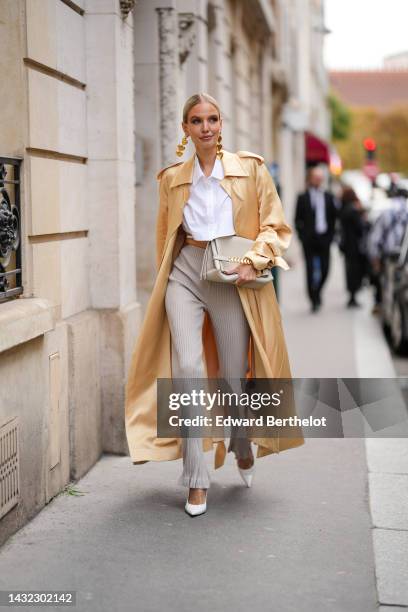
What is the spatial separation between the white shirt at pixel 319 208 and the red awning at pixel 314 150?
20.1 metres

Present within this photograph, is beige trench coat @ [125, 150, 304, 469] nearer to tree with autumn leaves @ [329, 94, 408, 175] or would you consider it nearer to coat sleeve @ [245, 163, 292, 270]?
coat sleeve @ [245, 163, 292, 270]

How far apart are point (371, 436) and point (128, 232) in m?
2.09

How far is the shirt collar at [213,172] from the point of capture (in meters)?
5.48

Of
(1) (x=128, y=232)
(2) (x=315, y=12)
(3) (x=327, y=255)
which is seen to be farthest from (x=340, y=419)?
(2) (x=315, y=12)

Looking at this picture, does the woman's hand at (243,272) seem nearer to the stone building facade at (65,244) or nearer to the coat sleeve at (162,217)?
the coat sleeve at (162,217)

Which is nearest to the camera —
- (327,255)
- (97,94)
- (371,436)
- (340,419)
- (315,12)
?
(97,94)

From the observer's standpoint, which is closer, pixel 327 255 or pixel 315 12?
pixel 327 255

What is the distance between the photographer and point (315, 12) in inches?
1864

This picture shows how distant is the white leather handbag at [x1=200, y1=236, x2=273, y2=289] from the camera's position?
533cm

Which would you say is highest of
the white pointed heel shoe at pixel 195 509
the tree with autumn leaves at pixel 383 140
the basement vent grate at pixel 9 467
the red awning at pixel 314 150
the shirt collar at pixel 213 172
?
the tree with autumn leaves at pixel 383 140

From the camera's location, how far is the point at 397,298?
11898 millimetres

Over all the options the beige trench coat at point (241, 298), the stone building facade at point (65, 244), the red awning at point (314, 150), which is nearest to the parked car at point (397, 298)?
the stone building facade at point (65, 244)

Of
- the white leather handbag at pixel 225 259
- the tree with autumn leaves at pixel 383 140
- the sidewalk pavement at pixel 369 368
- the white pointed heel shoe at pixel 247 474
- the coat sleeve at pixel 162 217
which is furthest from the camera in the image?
the tree with autumn leaves at pixel 383 140

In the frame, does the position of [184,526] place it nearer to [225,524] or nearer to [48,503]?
[225,524]
